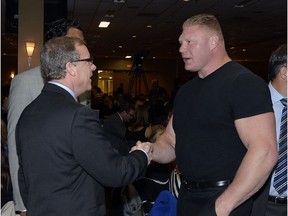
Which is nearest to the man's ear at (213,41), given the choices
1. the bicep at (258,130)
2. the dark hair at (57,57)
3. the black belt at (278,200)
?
the bicep at (258,130)

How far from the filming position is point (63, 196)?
1.74 metres

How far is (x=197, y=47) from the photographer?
2.09 metres

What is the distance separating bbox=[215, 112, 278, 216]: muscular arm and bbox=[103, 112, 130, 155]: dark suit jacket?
88.1 inches

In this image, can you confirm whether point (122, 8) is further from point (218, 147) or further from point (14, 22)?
point (218, 147)

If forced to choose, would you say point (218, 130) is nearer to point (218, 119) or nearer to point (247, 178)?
point (218, 119)

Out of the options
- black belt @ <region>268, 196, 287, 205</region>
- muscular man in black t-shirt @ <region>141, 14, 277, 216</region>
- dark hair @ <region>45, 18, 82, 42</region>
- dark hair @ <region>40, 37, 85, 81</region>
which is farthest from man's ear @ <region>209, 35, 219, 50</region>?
dark hair @ <region>45, 18, 82, 42</region>

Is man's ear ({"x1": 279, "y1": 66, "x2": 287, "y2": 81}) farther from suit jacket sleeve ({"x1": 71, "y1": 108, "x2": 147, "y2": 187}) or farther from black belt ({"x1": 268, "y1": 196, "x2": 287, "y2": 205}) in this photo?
suit jacket sleeve ({"x1": 71, "y1": 108, "x2": 147, "y2": 187})

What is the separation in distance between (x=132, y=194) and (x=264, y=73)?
2370 centimetres

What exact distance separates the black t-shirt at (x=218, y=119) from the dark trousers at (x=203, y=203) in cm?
6

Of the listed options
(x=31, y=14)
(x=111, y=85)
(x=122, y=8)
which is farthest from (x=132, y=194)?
(x=111, y=85)

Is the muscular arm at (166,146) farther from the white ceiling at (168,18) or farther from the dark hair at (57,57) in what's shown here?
the white ceiling at (168,18)

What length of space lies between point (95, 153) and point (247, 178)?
64cm

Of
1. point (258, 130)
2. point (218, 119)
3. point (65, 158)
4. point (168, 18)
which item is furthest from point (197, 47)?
point (168, 18)

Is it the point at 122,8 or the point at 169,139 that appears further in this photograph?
the point at 122,8
